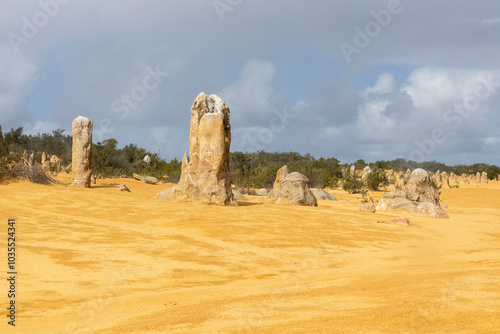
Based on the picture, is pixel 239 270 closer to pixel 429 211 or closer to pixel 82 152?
pixel 429 211

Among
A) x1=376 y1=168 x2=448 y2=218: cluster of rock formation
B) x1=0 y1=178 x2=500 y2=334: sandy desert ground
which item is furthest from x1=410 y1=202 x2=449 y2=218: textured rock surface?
x1=0 y1=178 x2=500 y2=334: sandy desert ground

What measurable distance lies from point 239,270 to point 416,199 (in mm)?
16789

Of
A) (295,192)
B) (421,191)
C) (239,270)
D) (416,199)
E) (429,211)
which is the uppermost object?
(421,191)

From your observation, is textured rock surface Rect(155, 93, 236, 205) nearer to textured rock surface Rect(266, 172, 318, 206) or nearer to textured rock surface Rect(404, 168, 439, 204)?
textured rock surface Rect(266, 172, 318, 206)

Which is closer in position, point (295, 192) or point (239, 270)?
point (239, 270)

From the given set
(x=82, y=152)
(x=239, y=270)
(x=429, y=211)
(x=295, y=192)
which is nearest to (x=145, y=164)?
(x=82, y=152)

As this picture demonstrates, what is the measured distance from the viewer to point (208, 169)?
59.9 feet

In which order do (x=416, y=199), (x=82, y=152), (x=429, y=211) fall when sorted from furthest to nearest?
(x=82, y=152) < (x=416, y=199) < (x=429, y=211)

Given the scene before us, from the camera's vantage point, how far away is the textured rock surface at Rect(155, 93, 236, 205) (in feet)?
59.1

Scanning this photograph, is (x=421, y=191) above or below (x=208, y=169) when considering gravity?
below

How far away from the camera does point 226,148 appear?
18797 mm

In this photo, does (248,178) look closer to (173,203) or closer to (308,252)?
(173,203)

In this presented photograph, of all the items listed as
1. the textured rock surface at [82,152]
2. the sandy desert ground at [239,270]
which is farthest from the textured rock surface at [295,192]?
the textured rock surface at [82,152]

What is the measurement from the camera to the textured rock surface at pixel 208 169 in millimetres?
18000
